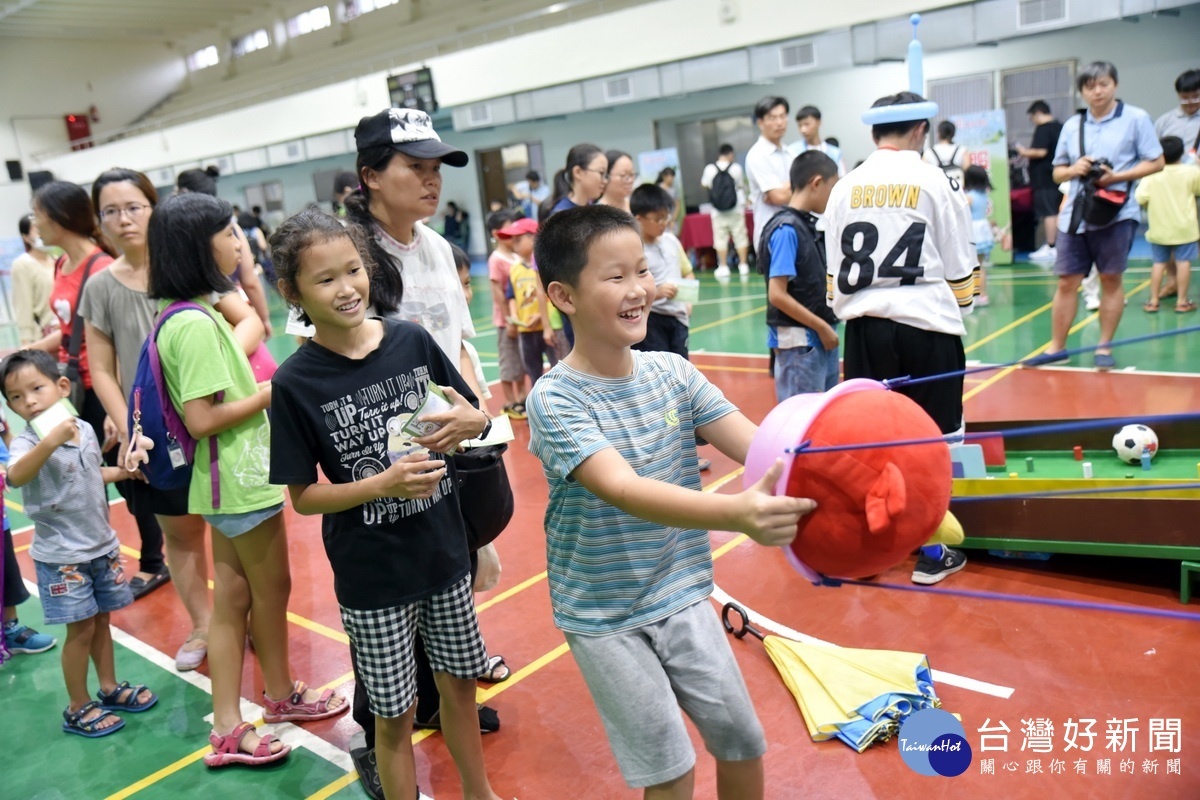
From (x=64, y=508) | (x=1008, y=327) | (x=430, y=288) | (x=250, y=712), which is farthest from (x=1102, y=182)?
(x=64, y=508)

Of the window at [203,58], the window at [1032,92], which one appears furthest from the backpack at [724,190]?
Answer: the window at [203,58]

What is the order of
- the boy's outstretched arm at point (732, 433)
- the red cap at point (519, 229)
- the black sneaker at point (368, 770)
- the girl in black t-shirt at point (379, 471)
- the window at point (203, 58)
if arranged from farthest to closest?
the window at point (203, 58)
the red cap at point (519, 229)
the black sneaker at point (368, 770)
the girl in black t-shirt at point (379, 471)
the boy's outstretched arm at point (732, 433)

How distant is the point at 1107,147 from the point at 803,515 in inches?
243

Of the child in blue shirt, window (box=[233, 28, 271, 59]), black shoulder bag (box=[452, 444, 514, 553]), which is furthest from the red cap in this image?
window (box=[233, 28, 271, 59])

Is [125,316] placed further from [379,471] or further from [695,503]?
[695,503]

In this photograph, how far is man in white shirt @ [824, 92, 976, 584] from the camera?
363 centimetres

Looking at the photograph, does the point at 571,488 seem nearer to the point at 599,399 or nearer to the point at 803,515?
the point at 599,399

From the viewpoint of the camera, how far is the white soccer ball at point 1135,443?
4156mm

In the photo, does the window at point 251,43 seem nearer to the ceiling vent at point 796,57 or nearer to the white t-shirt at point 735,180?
the white t-shirt at point 735,180

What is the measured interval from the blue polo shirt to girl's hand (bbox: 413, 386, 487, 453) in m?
5.83

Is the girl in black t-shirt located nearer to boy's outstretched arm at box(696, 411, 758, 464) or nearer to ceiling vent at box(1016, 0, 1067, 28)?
boy's outstretched arm at box(696, 411, 758, 464)

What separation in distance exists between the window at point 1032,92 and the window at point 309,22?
18.4 metres

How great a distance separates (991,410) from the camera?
615cm

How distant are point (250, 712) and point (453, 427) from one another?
2022 mm
